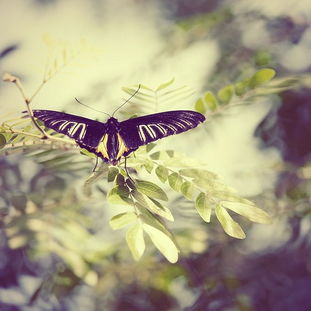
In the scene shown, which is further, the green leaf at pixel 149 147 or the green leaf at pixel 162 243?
the green leaf at pixel 149 147

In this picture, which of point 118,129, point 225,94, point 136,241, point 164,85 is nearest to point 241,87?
point 225,94

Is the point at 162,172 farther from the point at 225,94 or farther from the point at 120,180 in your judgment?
the point at 225,94

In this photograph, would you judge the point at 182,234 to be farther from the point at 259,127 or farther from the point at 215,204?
the point at 259,127

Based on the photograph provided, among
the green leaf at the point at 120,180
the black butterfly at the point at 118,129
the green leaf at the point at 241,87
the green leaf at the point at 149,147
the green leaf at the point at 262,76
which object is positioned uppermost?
the green leaf at the point at 262,76

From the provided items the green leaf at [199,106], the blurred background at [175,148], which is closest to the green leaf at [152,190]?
the blurred background at [175,148]

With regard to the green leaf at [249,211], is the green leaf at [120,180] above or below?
above

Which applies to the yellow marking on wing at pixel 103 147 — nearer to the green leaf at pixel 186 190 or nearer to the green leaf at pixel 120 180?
the green leaf at pixel 120 180

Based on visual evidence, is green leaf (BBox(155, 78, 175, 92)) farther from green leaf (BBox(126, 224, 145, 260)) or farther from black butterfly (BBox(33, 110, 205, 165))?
green leaf (BBox(126, 224, 145, 260))
